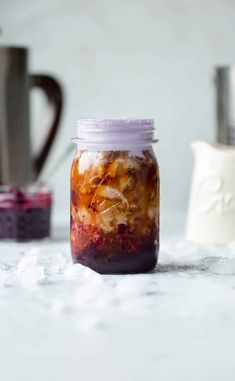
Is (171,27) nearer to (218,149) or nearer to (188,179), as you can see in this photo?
(188,179)

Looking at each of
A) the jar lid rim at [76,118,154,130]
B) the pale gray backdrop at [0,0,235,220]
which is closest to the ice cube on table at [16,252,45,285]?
the jar lid rim at [76,118,154,130]

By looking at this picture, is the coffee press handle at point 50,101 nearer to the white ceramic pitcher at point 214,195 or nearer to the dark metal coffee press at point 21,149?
the dark metal coffee press at point 21,149

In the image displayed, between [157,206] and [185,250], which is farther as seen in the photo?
[185,250]

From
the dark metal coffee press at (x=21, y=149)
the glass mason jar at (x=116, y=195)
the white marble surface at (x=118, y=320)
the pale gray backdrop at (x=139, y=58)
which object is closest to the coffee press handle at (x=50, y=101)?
the dark metal coffee press at (x=21, y=149)

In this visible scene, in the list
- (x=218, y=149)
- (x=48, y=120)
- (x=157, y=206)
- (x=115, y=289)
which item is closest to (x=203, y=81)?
(x=48, y=120)

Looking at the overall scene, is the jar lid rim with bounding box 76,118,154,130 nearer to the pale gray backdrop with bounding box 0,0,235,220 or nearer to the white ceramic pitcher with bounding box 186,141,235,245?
the white ceramic pitcher with bounding box 186,141,235,245
